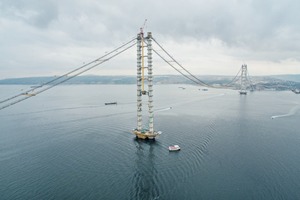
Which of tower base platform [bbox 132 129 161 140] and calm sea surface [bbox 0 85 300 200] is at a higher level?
tower base platform [bbox 132 129 161 140]

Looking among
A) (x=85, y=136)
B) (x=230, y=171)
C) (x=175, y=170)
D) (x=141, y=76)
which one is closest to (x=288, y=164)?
(x=230, y=171)

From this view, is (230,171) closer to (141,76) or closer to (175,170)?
(175,170)

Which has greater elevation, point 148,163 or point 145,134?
point 145,134

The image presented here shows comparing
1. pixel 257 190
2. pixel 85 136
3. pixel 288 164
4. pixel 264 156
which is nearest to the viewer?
pixel 257 190

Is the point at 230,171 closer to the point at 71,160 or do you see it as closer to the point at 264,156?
→ the point at 264,156

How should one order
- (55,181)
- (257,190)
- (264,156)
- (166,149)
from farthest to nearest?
(166,149) < (264,156) < (55,181) < (257,190)

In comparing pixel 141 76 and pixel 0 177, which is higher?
pixel 141 76

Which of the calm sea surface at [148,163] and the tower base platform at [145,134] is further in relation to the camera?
the tower base platform at [145,134]

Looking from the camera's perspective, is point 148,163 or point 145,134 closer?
point 148,163

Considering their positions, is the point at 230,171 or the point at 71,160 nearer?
the point at 230,171

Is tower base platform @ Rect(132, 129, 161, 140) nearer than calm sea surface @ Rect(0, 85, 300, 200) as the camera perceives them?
No

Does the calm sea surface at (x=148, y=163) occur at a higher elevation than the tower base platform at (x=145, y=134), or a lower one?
lower
